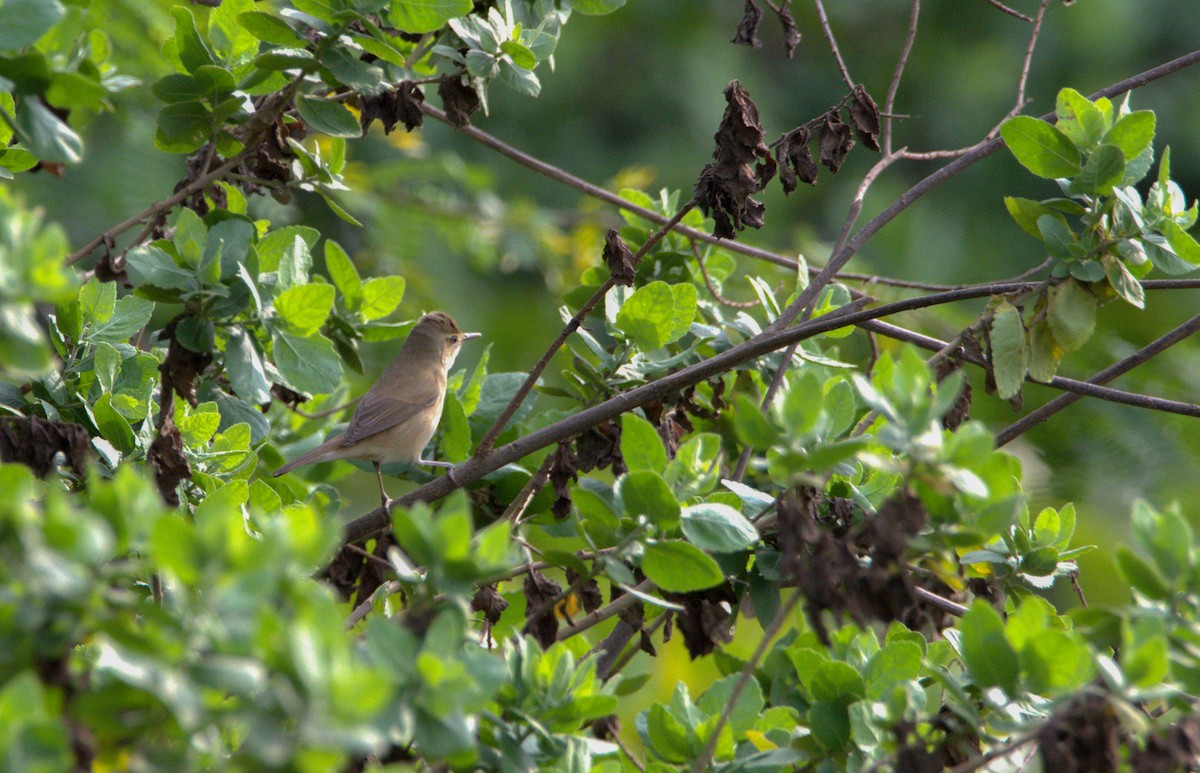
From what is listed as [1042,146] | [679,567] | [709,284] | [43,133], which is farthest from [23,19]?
[709,284]

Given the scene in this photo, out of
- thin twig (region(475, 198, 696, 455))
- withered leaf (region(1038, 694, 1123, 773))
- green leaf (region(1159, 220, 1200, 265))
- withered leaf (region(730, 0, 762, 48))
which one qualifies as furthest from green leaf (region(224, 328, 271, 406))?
green leaf (region(1159, 220, 1200, 265))

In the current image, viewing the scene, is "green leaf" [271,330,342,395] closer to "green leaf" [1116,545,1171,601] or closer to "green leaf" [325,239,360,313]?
"green leaf" [325,239,360,313]

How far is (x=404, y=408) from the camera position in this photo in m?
5.17

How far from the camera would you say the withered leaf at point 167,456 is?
2268mm

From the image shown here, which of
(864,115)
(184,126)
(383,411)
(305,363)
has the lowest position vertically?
(383,411)

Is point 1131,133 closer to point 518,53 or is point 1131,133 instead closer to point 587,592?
point 518,53

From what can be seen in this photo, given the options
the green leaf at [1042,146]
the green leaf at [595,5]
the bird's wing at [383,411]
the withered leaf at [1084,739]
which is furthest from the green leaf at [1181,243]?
the bird's wing at [383,411]

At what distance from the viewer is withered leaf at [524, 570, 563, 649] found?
220cm

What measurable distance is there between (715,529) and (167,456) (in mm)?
1072

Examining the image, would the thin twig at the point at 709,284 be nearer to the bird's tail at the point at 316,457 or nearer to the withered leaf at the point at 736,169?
the withered leaf at the point at 736,169

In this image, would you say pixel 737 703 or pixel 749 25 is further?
pixel 749 25

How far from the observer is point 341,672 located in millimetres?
1205

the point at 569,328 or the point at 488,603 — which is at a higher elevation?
the point at 569,328

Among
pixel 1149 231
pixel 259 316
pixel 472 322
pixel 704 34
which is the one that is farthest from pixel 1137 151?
pixel 704 34
